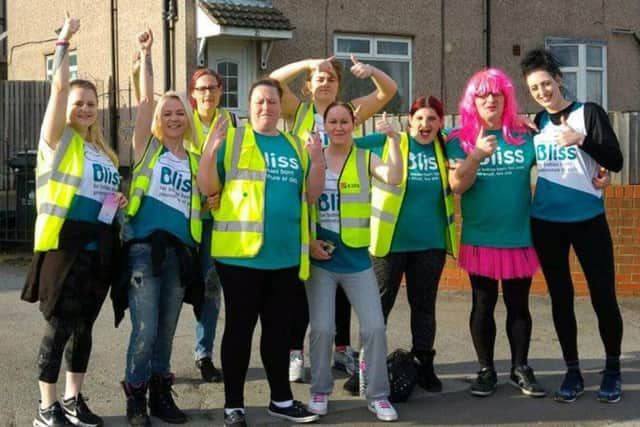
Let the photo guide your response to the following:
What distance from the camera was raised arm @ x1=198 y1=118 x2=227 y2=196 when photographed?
4828 mm

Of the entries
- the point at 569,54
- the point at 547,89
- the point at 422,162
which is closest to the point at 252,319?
the point at 422,162

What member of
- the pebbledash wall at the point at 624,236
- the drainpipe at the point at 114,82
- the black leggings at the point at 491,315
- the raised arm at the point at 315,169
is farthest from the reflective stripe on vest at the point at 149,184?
the drainpipe at the point at 114,82

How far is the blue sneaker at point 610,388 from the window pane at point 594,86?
1112 cm

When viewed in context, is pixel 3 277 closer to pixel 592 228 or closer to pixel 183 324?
pixel 183 324

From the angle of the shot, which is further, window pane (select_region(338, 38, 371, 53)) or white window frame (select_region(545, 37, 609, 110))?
white window frame (select_region(545, 37, 609, 110))

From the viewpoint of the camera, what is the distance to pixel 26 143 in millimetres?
13211

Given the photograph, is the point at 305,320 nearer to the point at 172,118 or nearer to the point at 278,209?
the point at 278,209

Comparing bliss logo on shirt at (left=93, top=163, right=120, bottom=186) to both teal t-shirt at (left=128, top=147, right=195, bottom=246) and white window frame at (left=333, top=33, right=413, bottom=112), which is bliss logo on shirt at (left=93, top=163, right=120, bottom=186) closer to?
teal t-shirt at (left=128, top=147, right=195, bottom=246)

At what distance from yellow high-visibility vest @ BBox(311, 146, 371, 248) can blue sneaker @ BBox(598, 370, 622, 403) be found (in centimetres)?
178

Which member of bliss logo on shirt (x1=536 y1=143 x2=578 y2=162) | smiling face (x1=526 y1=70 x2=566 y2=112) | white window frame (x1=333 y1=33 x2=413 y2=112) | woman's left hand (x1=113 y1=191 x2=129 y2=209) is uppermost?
white window frame (x1=333 y1=33 x2=413 y2=112)

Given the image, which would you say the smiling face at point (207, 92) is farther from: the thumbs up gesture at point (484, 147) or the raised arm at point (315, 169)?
the thumbs up gesture at point (484, 147)

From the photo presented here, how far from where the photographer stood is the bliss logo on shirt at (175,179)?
503cm

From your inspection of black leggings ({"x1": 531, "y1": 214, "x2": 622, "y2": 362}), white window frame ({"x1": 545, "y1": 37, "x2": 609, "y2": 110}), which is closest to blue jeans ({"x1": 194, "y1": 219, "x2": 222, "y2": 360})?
black leggings ({"x1": 531, "y1": 214, "x2": 622, "y2": 362})

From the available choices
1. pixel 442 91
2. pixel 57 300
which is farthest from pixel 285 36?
pixel 57 300
